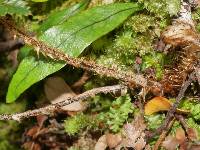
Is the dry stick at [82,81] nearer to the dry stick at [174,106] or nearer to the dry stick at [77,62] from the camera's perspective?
the dry stick at [77,62]

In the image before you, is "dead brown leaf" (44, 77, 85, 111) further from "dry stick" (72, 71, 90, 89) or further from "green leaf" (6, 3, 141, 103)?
"green leaf" (6, 3, 141, 103)

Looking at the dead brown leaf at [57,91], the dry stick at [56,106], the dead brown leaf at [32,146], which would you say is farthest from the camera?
the dead brown leaf at [32,146]

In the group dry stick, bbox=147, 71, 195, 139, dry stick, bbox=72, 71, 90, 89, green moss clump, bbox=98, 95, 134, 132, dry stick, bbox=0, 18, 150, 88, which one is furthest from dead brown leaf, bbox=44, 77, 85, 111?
dry stick, bbox=147, 71, 195, 139

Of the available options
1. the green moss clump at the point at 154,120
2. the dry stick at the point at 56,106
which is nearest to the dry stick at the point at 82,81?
the dry stick at the point at 56,106

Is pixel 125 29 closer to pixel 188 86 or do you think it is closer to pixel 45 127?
pixel 188 86

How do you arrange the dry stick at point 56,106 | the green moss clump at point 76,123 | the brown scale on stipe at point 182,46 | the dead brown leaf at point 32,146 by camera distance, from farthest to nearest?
the dead brown leaf at point 32,146
the green moss clump at point 76,123
the dry stick at point 56,106
the brown scale on stipe at point 182,46

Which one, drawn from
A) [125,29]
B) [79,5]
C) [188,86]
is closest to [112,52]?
[125,29]
